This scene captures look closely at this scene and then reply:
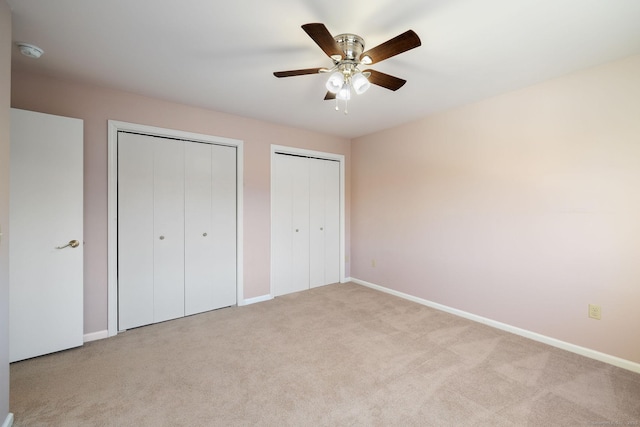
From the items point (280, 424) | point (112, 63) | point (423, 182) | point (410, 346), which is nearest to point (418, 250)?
point (423, 182)

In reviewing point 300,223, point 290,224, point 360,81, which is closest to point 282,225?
point 290,224

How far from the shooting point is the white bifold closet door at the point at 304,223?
3.84m

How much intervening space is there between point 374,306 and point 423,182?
66.4 inches

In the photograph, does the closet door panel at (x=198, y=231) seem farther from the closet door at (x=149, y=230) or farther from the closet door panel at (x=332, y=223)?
the closet door panel at (x=332, y=223)

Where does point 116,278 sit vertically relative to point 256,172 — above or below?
below

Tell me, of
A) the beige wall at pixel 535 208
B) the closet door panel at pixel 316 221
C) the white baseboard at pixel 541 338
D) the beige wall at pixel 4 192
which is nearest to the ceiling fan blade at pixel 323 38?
A: the beige wall at pixel 4 192

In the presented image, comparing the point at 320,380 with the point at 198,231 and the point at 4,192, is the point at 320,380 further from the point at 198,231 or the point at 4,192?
the point at 4,192

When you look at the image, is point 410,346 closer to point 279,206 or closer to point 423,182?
point 423,182

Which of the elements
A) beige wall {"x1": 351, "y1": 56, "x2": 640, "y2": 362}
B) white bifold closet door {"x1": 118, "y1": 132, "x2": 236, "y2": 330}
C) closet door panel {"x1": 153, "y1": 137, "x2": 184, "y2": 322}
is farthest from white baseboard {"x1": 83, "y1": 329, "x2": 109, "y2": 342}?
beige wall {"x1": 351, "y1": 56, "x2": 640, "y2": 362}

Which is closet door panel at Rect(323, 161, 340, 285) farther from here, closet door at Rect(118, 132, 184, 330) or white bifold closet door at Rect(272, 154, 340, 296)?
closet door at Rect(118, 132, 184, 330)

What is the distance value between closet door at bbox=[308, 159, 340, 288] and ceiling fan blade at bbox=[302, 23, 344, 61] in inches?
101

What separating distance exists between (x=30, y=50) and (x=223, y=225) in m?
2.12

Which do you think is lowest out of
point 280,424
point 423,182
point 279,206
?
point 280,424

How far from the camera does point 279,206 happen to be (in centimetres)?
382
